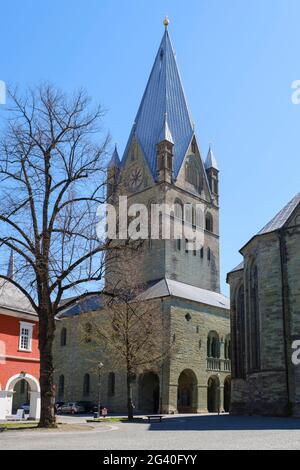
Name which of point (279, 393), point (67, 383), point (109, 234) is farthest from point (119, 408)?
point (109, 234)

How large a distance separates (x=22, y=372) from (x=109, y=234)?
10.8m

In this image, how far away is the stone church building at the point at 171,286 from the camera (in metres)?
46.7

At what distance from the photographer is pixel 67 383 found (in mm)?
55906

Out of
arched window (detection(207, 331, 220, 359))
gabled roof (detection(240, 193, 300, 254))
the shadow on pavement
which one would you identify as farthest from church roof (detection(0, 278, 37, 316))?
arched window (detection(207, 331, 220, 359))

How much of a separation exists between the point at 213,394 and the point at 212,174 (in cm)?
2626

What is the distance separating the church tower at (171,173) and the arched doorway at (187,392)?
10.2 meters

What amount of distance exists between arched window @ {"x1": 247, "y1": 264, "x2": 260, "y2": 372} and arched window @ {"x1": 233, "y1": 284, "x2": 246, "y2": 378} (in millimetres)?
2770

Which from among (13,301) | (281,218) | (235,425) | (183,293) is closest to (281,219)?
(281,218)

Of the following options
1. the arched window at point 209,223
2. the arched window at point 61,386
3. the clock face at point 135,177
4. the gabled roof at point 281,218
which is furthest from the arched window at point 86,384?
the gabled roof at point 281,218

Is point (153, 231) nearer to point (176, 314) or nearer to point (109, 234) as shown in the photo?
point (176, 314)

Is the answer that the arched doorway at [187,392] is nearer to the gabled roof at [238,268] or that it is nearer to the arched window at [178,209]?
the gabled roof at [238,268]

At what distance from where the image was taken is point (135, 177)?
59.8m

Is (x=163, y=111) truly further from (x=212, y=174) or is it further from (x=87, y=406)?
(x=87, y=406)
